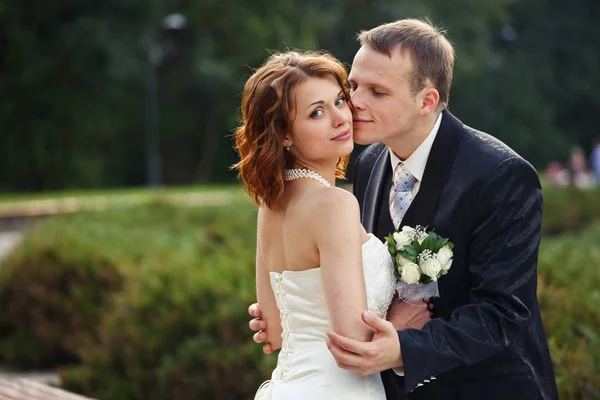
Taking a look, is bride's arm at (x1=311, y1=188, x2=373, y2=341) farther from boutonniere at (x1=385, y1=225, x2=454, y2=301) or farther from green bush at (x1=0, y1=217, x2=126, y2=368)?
green bush at (x1=0, y1=217, x2=126, y2=368)

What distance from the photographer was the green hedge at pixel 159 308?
5.47 metres

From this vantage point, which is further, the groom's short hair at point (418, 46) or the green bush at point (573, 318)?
the green bush at point (573, 318)

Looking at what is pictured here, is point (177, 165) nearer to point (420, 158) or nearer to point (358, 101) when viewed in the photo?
point (420, 158)

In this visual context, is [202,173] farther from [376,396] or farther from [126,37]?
[376,396]

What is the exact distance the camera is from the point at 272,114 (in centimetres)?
316

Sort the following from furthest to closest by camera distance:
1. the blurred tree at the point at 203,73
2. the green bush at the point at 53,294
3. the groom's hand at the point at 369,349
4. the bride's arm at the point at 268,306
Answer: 1. the blurred tree at the point at 203,73
2. the green bush at the point at 53,294
3. the bride's arm at the point at 268,306
4. the groom's hand at the point at 369,349

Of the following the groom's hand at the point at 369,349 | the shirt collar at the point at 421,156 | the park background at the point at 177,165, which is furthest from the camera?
the park background at the point at 177,165

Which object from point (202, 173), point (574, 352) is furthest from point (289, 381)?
point (202, 173)

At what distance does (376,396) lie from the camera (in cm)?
321

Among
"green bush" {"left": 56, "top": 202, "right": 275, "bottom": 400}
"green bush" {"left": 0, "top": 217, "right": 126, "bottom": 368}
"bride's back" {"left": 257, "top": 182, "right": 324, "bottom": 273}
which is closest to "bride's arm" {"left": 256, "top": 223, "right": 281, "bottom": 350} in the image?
"bride's back" {"left": 257, "top": 182, "right": 324, "bottom": 273}

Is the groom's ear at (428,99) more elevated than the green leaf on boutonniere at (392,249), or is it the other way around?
the groom's ear at (428,99)

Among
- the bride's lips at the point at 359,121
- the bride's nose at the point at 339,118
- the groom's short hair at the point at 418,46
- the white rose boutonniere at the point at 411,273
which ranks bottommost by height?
the white rose boutonniere at the point at 411,273

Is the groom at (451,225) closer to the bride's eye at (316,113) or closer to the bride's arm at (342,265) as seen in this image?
the bride's arm at (342,265)

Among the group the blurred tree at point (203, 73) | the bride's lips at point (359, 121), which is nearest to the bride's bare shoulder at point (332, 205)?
the bride's lips at point (359, 121)
